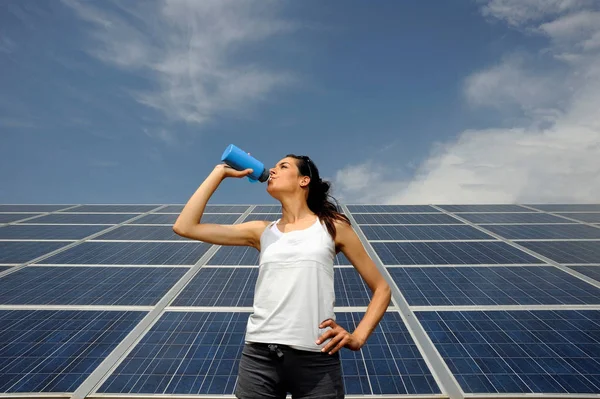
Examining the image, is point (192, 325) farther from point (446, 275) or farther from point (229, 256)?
point (446, 275)

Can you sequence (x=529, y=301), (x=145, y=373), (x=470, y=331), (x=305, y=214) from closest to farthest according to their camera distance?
1. (x=305, y=214)
2. (x=145, y=373)
3. (x=470, y=331)
4. (x=529, y=301)

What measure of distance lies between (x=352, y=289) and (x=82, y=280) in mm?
6159

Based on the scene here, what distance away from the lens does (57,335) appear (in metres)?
6.21

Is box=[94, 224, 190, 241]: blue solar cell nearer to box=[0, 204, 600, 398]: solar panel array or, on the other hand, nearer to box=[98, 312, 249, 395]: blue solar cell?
box=[0, 204, 600, 398]: solar panel array

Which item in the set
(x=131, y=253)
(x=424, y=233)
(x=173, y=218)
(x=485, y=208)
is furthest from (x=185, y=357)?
(x=485, y=208)

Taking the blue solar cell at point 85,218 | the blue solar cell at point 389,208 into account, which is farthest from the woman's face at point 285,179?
the blue solar cell at point 85,218

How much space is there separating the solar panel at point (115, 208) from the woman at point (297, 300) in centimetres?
1605

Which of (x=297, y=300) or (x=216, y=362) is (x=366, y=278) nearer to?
(x=297, y=300)

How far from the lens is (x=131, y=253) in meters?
10.3

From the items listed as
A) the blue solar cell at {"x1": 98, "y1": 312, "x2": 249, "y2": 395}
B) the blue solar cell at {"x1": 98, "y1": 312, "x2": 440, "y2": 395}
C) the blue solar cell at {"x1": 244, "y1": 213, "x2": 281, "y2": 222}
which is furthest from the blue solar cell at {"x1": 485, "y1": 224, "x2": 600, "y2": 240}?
the blue solar cell at {"x1": 98, "y1": 312, "x2": 249, "y2": 395}

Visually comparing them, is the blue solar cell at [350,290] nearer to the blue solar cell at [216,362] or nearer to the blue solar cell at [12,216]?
the blue solar cell at [216,362]

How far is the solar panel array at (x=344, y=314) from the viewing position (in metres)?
4.99

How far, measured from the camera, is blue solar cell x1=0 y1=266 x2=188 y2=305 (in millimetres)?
7460

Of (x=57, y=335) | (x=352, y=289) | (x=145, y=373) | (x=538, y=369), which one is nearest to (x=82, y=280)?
(x=57, y=335)
